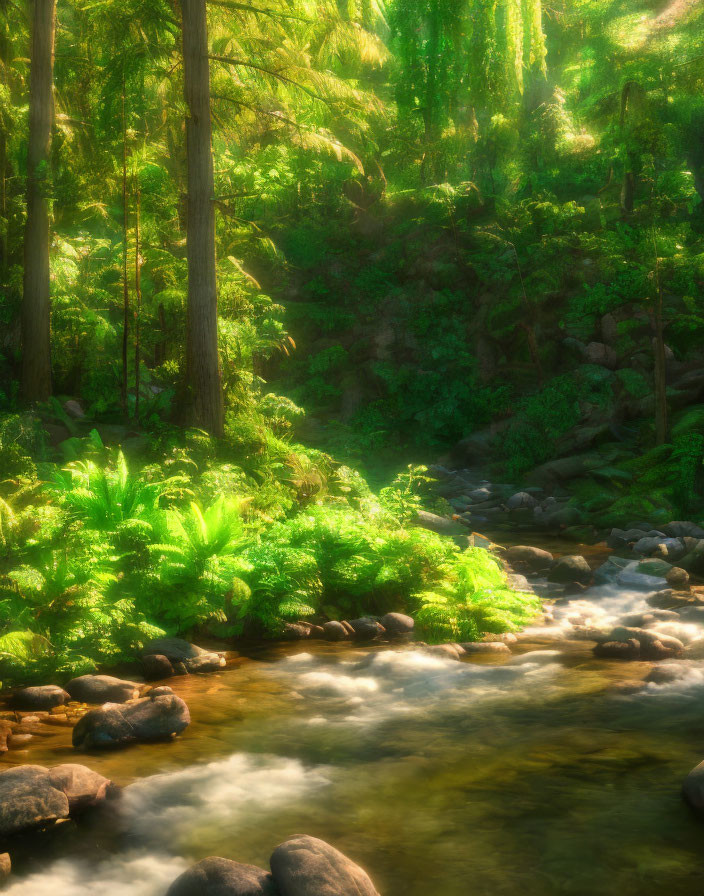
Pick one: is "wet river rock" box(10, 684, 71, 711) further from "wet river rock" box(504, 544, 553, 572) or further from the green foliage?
"wet river rock" box(504, 544, 553, 572)

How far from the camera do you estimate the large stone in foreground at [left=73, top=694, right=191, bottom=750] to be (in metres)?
5.00

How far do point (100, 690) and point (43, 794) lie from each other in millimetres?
2012

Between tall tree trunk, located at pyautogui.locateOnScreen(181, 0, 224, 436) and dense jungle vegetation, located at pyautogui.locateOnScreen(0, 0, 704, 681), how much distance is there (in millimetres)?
36

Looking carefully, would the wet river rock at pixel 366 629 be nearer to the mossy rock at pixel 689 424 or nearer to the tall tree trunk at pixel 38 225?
the tall tree trunk at pixel 38 225

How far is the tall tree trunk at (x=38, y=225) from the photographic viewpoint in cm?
1336

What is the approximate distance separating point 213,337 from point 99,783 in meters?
8.07

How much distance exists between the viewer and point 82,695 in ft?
19.5

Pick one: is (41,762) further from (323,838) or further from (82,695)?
(323,838)

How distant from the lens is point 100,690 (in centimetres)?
594

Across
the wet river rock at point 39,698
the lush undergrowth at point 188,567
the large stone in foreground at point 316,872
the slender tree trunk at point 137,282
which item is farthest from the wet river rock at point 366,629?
the slender tree trunk at point 137,282

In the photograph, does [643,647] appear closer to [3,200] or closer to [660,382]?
[660,382]

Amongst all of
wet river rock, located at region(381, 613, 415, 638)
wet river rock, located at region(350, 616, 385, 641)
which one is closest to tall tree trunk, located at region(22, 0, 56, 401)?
wet river rock, located at region(350, 616, 385, 641)

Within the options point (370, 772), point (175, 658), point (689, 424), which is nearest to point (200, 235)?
point (175, 658)

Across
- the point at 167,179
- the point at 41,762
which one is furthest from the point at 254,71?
the point at 41,762
